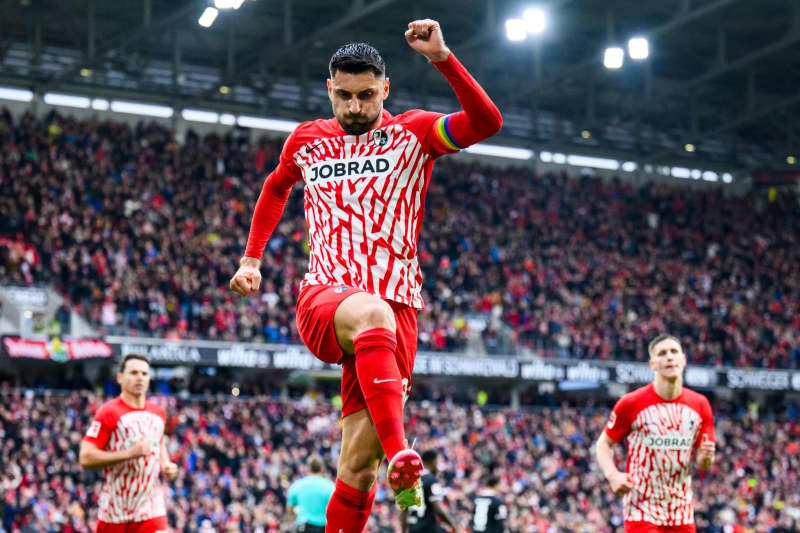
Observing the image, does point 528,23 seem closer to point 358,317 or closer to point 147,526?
point 147,526

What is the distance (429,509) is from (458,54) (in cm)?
2270

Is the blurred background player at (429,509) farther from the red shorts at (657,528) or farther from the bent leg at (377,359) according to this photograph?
the bent leg at (377,359)

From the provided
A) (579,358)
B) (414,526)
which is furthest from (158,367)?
(414,526)

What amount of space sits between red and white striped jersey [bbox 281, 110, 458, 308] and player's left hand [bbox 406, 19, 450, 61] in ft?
1.39

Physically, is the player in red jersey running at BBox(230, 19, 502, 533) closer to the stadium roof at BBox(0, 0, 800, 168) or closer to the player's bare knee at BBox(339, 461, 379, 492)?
the player's bare knee at BBox(339, 461, 379, 492)

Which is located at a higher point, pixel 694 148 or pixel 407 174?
pixel 694 148

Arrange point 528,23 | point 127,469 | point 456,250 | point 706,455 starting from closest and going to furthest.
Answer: point 706,455
point 127,469
point 528,23
point 456,250

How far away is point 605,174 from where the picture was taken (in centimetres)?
4319

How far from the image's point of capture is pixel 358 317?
4.73 m

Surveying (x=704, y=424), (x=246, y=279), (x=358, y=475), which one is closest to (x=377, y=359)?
(x=358, y=475)

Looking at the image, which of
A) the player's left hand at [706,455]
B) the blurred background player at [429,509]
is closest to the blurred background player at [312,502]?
the blurred background player at [429,509]

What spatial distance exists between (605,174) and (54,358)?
25.3m

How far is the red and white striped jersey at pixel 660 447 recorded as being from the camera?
8070 mm

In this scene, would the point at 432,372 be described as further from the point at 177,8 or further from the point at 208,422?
the point at 177,8
